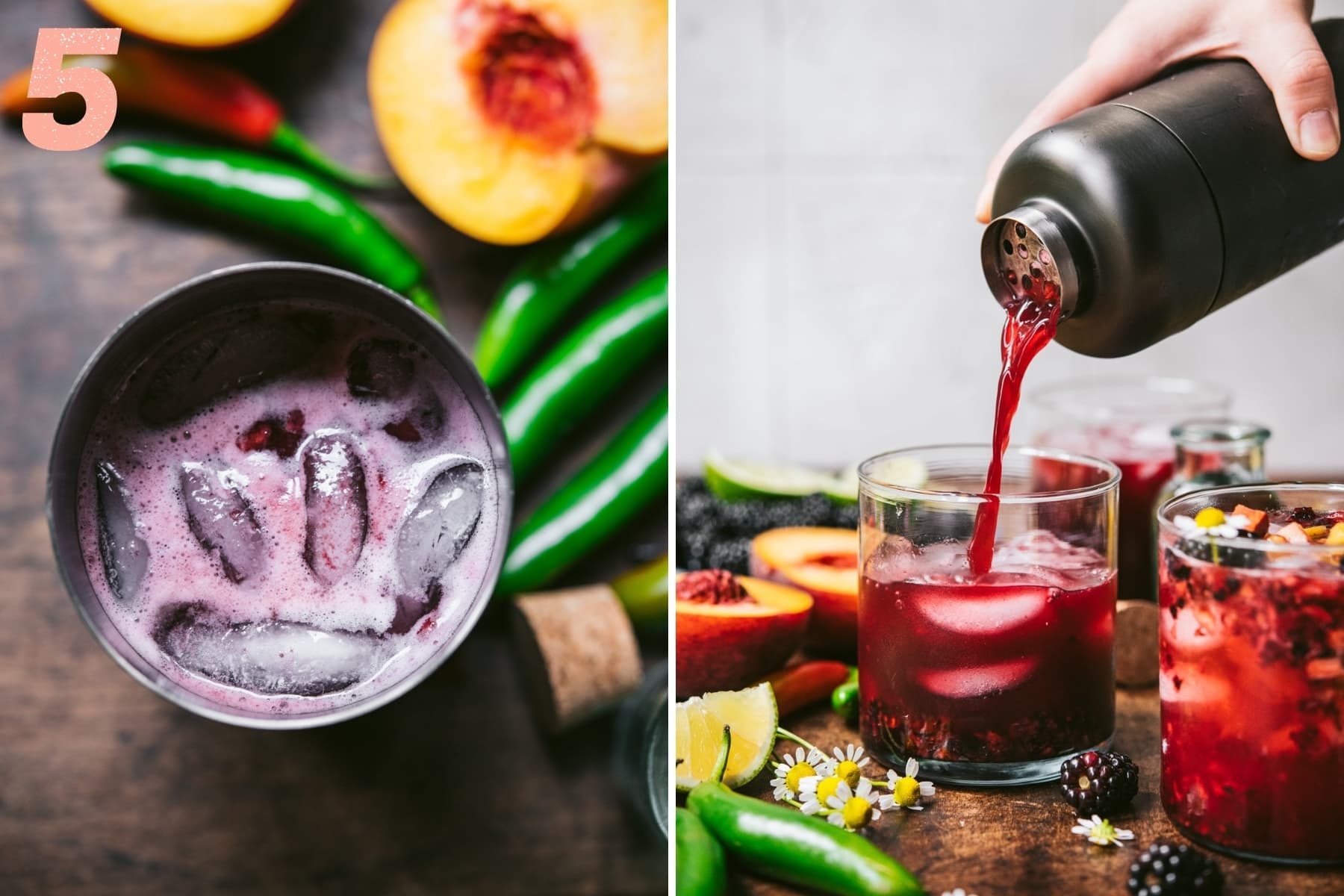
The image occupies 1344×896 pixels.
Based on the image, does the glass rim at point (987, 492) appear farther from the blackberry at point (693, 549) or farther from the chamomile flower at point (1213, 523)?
the blackberry at point (693, 549)

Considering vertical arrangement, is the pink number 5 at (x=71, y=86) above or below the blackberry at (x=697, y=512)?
above

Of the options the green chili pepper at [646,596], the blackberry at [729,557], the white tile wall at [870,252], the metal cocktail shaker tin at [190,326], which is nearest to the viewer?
the metal cocktail shaker tin at [190,326]

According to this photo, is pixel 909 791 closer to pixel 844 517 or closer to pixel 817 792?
pixel 817 792

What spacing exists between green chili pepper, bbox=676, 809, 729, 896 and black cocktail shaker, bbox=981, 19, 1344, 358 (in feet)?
1.69

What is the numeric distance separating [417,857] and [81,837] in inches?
18.4

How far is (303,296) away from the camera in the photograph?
111cm

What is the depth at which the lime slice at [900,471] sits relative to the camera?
0.91m

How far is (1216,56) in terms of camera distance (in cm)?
88

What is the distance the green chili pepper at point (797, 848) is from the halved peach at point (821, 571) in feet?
0.80

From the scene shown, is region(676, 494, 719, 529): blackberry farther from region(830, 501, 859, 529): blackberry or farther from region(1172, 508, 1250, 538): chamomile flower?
region(1172, 508, 1250, 538): chamomile flower

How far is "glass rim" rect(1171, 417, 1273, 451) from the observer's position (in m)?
1.04

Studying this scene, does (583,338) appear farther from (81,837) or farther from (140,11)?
(81,837)

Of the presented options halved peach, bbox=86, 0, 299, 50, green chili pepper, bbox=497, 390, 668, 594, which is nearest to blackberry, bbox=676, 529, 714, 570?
green chili pepper, bbox=497, 390, 668, 594

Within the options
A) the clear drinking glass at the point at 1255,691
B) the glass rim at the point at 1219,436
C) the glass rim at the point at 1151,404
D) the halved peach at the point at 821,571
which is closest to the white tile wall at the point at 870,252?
the glass rim at the point at 1151,404
